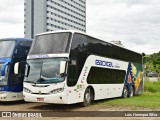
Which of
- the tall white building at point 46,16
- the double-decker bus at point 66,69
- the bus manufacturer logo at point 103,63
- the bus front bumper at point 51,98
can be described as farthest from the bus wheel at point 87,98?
the tall white building at point 46,16

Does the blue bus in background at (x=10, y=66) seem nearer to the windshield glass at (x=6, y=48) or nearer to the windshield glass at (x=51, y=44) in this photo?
the windshield glass at (x=6, y=48)

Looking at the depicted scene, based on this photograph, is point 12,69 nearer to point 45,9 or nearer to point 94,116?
point 94,116

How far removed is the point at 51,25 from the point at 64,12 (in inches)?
567

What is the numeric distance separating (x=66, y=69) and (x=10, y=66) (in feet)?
12.8

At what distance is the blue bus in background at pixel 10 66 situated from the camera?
17.1m

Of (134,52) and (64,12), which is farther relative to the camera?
(64,12)

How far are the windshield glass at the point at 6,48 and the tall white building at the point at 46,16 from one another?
343ft

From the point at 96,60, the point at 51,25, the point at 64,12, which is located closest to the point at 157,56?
the point at 51,25

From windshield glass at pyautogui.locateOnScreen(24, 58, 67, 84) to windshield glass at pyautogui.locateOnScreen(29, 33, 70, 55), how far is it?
494 millimetres

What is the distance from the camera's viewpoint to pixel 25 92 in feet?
50.3

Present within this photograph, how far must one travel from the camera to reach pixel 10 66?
1712cm

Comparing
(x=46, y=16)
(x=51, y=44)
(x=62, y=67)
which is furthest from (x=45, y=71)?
(x=46, y=16)

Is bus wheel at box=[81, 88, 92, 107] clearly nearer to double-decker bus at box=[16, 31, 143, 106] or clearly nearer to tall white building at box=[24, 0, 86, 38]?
double-decker bus at box=[16, 31, 143, 106]

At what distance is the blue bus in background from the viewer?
672 inches
